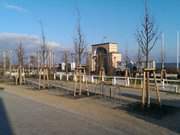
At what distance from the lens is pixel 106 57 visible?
57.6 metres

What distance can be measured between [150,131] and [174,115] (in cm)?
307

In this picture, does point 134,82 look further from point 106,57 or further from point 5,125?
point 106,57

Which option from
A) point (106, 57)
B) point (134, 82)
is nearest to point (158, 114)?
point (134, 82)

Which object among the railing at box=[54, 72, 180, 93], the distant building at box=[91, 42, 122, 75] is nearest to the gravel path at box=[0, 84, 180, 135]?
the railing at box=[54, 72, 180, 93]

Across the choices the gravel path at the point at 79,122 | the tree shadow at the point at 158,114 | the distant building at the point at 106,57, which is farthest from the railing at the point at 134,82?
the distant building at the point at 106,57

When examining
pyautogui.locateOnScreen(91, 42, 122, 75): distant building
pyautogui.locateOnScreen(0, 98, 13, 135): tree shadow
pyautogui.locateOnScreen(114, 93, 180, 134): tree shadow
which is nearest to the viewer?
pyautogui.locateOnScreen(0, 98, 13, 135): tree shadow

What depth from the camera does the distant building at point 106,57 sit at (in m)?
52.4

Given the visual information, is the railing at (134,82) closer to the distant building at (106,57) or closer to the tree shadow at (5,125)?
the tree shadow at (5,125)

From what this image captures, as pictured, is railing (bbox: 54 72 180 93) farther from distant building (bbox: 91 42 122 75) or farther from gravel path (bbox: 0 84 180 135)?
distant building (bbox: 91 42 122 75)

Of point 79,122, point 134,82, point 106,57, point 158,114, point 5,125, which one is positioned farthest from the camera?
point 106,57

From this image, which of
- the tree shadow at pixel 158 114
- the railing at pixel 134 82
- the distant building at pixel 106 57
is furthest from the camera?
the distant building at pixel 106 57

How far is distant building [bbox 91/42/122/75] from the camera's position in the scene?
52400mm

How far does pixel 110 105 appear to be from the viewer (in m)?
15.0

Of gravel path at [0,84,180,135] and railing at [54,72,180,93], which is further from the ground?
railing at [54,72,180,93]
